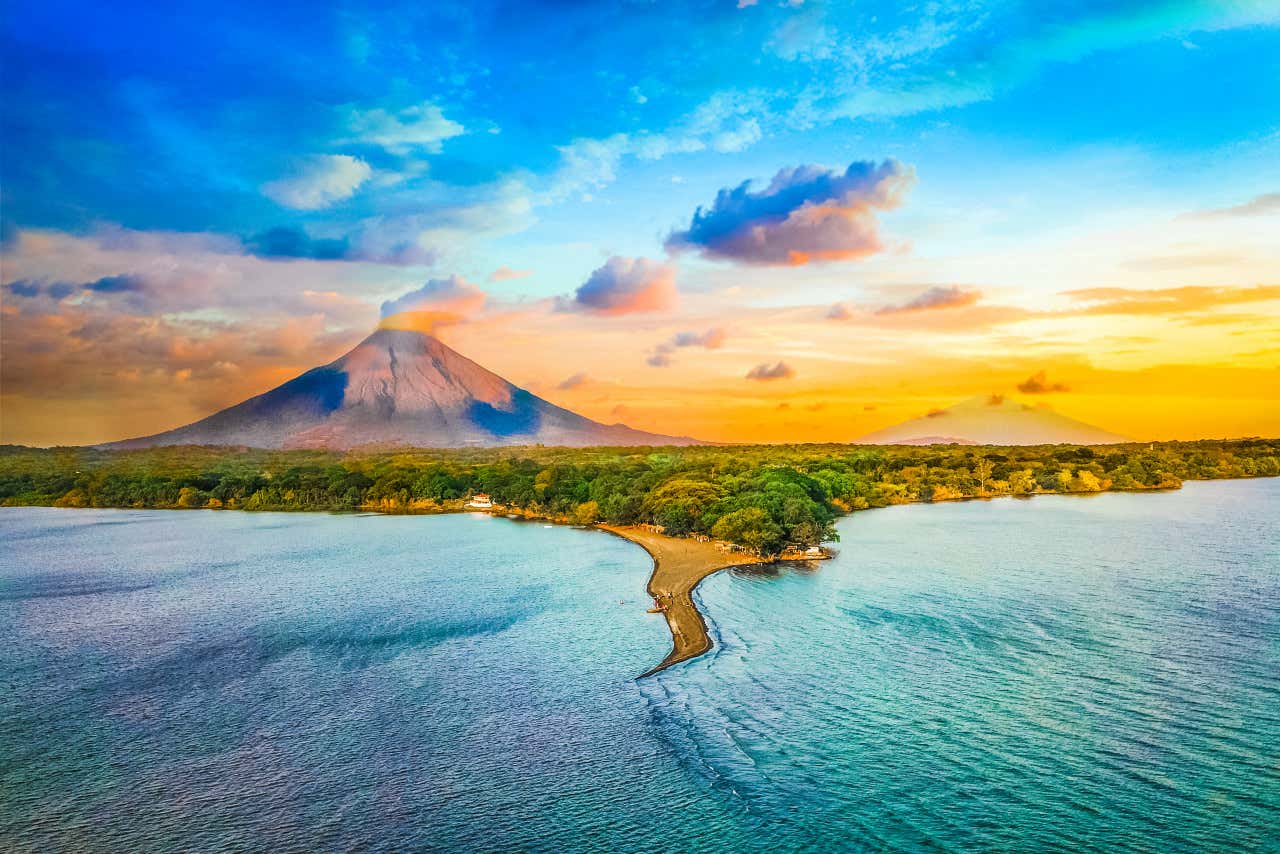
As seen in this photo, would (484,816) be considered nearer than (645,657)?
Yes

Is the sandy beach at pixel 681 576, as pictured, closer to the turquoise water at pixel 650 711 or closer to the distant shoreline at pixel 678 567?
the distant shoreline at pixel 678 567

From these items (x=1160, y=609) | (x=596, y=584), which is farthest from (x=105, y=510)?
(x=1160, y=609)

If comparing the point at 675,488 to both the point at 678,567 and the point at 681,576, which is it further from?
the point at 681,576

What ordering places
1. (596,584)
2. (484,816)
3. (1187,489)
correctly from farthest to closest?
(1187,489), (596,584), (484,816)

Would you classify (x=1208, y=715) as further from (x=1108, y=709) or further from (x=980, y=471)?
(x=980, y=471)

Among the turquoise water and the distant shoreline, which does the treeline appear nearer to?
the distant shoreline

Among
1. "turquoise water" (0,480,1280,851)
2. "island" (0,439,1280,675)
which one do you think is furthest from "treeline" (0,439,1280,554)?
"turquoise water" (0,480,1280,851)
